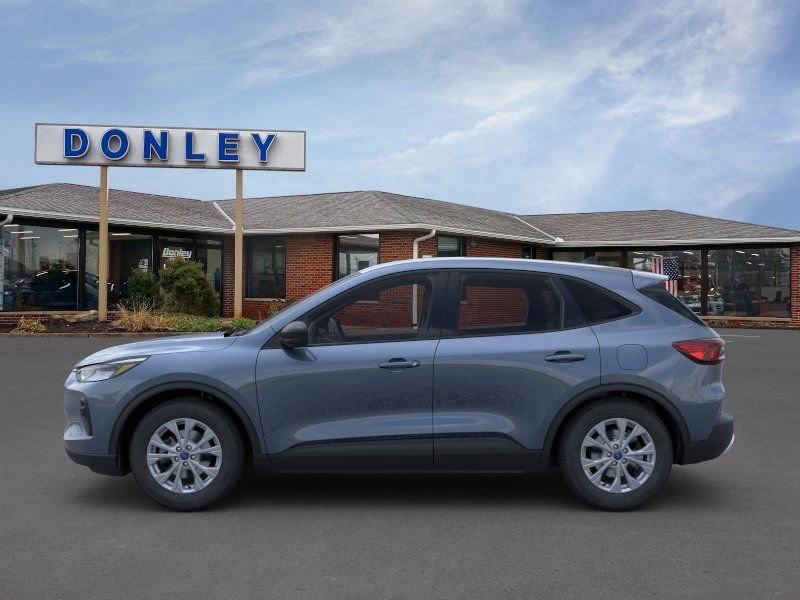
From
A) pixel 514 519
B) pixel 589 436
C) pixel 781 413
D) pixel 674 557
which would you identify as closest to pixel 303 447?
pixel 514 519

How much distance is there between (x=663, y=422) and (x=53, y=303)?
2260 centimetres

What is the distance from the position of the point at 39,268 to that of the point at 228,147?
6.56m

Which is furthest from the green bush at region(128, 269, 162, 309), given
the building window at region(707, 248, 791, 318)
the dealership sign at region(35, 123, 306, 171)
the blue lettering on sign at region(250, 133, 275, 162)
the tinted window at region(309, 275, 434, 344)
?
the tinted window at region(309, 275, 434, 344)

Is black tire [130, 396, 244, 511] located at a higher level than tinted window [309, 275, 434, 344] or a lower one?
lower

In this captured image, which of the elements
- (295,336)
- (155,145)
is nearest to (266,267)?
(155,145)

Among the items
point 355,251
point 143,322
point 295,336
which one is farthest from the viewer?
point 355,251

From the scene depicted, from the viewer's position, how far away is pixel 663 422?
18.7 ft

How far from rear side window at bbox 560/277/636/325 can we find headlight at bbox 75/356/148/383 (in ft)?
9.77

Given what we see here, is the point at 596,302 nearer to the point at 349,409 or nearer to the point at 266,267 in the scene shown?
the point at 349,409

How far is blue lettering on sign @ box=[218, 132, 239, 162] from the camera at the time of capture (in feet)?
79.5

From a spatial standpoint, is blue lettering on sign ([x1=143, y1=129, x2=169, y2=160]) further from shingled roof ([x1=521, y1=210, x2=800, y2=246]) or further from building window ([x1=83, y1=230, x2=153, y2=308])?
shingled roof ([x1=521, y1=210, x2=800, y2=246])

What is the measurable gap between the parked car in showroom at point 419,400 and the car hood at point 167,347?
0.06ft

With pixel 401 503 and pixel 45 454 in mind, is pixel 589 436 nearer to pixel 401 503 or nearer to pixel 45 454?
pixel 401 503

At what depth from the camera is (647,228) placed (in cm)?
3200
